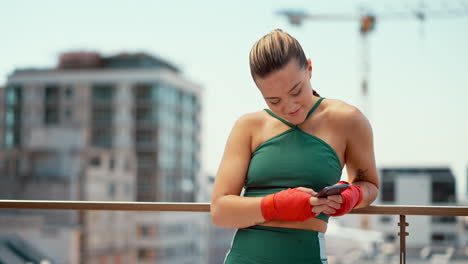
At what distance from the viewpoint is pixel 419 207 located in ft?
7.61

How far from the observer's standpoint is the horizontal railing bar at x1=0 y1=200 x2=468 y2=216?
89.2 inches

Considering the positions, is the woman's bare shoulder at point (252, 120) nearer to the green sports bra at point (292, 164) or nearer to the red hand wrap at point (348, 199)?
the green sports bra at point (292, 164)

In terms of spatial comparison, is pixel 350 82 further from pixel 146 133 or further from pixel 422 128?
pixel 146 133

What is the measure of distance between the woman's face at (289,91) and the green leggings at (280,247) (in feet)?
0.97

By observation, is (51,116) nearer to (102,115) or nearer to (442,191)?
(102,115)

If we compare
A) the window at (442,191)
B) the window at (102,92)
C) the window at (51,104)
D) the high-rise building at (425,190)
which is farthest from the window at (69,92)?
the window at (442,191)

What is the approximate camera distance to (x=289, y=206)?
140 cm

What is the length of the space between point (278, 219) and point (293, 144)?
0.66 ft

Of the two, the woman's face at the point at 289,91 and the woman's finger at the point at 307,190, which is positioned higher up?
the woman's face at the point at 289,91

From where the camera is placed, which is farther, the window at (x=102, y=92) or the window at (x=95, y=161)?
the window at (x=102, y=92)

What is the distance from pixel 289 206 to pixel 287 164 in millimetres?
149

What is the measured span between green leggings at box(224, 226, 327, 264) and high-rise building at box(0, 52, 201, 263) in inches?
1987

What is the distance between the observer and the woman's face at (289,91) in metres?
1.46

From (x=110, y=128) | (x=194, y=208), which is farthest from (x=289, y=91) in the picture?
(x=110, y=128)
